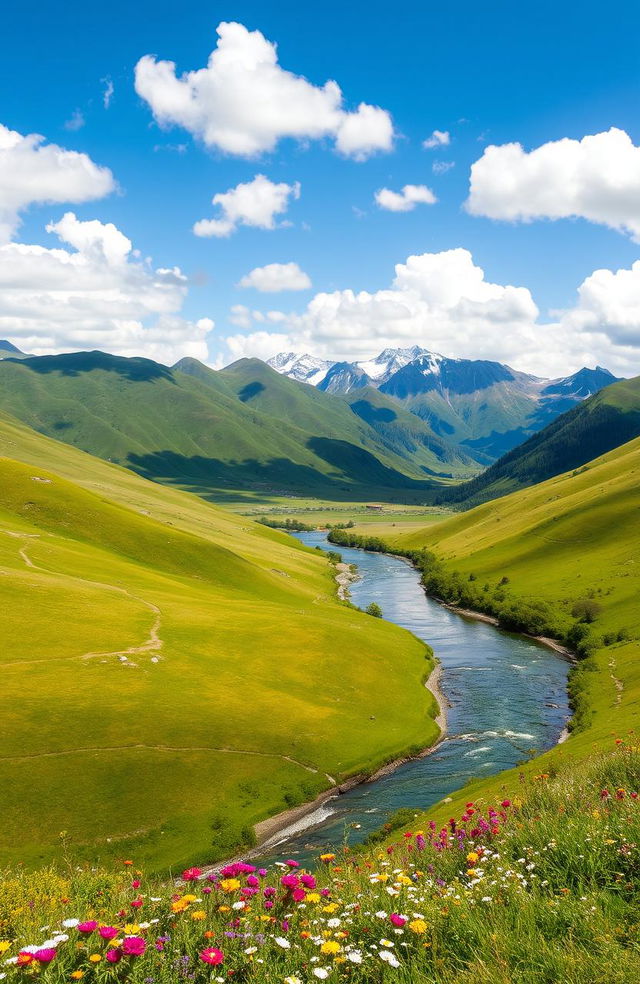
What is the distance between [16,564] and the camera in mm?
101750

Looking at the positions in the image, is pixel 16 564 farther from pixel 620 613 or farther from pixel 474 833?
pixel 620 613

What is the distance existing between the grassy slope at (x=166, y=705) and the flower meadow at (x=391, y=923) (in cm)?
4220

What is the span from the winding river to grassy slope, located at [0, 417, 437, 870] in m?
3.86

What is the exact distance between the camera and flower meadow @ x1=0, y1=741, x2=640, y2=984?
30.2 feet

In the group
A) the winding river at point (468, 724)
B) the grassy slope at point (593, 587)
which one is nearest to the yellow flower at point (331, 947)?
the winding river at point (468, 724)

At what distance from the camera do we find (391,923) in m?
10.6

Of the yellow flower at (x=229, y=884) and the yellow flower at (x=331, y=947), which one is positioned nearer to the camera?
the yellow flower at (x=331, y=947)

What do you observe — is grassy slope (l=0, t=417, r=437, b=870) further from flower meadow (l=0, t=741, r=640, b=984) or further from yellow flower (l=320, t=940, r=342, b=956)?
yellow flower (l=320, t=940, r=342, b=956)

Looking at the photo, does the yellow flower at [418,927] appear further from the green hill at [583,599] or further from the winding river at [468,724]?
the green hill at [583,599]

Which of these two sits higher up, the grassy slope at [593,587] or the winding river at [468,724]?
the grassy slope at [593,587]

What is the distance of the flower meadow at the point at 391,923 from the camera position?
363 inches

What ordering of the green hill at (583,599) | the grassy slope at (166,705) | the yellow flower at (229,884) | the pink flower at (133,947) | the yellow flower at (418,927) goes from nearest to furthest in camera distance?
the pink flower at (133,947) → the yellow flower at (418,927) → the yellow flower at (229,884) → the grassy slope at (166,705) → the green hill at (583,599)

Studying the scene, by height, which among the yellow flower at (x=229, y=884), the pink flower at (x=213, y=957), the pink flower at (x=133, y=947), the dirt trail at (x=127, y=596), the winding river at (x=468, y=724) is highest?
the pink flower at (x=213, y=957)

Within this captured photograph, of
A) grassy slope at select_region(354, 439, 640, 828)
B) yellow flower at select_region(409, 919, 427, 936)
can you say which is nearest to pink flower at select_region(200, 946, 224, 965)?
yellow flower at select_region(409, 919, 427, 936)
